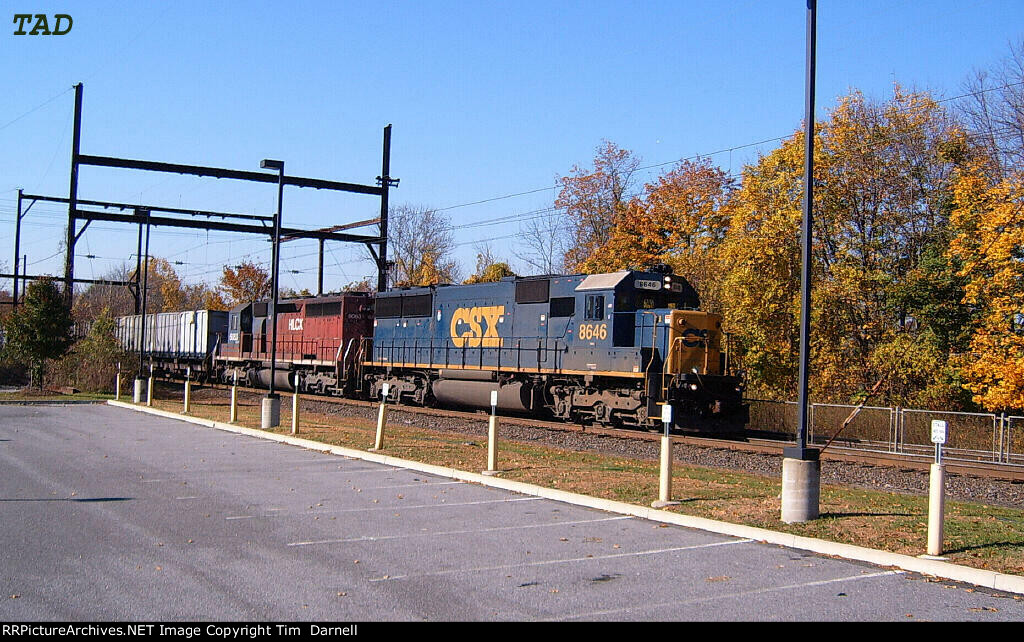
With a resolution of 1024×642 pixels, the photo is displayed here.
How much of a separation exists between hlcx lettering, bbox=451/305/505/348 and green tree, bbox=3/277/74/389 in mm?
18356

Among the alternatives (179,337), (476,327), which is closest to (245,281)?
(179,337)

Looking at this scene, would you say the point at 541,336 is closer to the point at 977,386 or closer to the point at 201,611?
the point at 977,386

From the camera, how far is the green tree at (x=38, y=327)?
35.0 meters

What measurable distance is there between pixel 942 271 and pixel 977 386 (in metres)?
9.22

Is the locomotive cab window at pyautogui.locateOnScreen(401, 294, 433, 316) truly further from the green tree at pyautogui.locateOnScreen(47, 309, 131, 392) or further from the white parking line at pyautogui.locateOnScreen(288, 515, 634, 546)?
the white parking line at pyautogui.locateOnScreen(288, 515, 634, 546)

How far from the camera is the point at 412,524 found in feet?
32.4

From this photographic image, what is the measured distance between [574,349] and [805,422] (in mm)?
12774

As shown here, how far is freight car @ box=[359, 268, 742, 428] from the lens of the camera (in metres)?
21.1

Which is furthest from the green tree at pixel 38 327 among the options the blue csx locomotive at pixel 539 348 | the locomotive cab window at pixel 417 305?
the locomotive cab window at pixel 417 305

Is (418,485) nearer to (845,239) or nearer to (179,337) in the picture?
(845,239)

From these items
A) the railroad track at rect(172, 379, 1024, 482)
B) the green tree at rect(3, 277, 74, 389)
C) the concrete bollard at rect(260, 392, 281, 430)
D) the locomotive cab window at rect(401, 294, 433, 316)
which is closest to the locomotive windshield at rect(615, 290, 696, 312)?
the railroad track at rect(172, 379, 1024, 482)

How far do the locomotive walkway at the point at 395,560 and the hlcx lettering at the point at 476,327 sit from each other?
1276 centimetres

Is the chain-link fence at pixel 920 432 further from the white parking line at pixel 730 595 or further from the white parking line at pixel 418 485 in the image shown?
the white parking line at pixel 730 595
